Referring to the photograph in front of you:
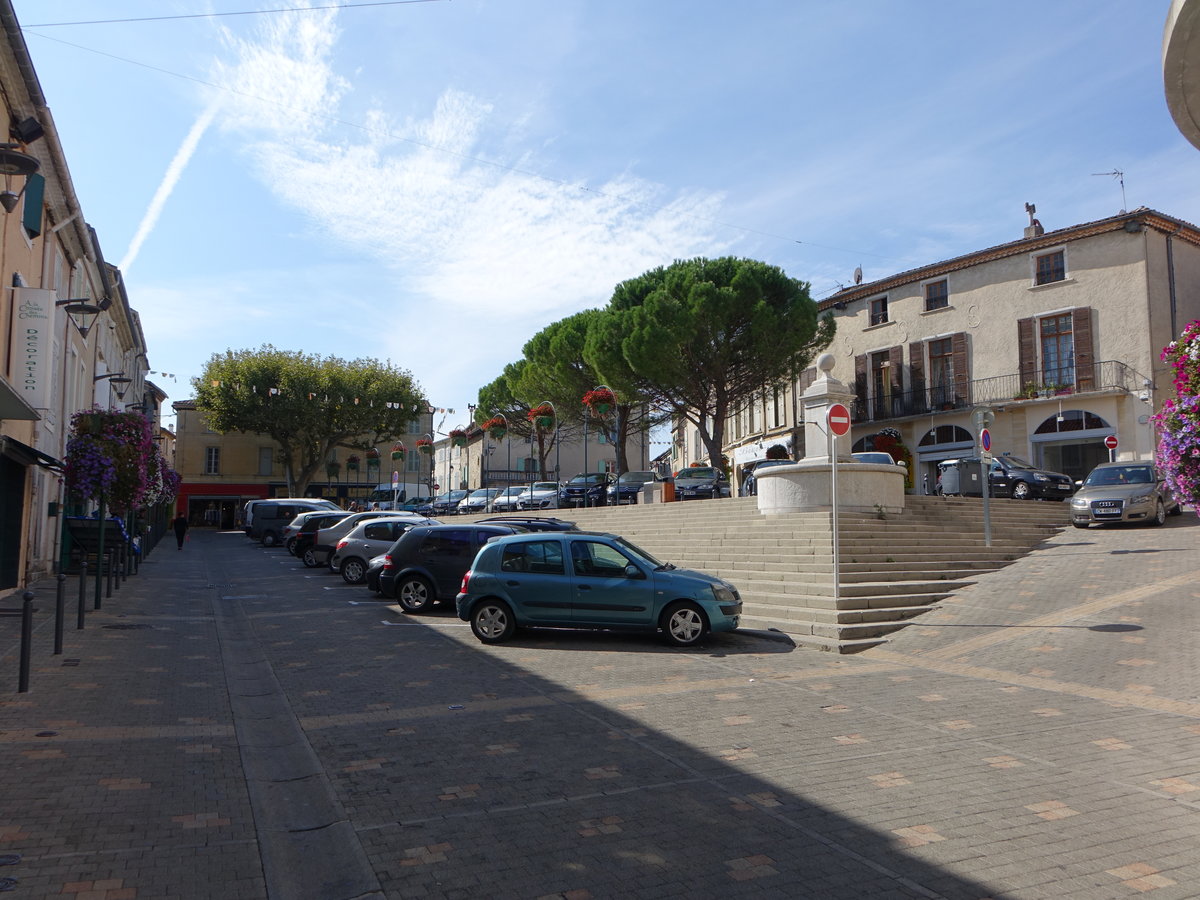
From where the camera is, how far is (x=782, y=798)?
5402 mm

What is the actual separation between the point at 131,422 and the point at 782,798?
600 inches

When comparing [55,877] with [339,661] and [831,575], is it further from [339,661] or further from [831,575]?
[831,575]

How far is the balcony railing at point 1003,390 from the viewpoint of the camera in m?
30.6

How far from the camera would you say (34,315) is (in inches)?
640

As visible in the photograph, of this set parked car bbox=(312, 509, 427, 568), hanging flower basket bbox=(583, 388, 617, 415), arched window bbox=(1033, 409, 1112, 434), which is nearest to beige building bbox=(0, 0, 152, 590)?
parked car bbox=(312, 509, 427, 568)

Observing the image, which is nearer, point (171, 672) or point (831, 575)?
point (171, 672)

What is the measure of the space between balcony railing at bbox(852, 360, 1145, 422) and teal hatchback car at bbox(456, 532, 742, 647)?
25.0m

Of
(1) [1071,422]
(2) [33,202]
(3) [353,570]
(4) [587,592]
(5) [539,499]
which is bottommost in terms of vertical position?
(3) [353,570]

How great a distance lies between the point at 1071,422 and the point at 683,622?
26.1 meters

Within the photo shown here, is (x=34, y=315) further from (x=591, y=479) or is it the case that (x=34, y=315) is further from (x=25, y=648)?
(x=591, y=479)

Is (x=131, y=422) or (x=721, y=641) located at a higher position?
(x=131, y=422)

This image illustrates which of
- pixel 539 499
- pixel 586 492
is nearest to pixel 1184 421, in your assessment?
pixel 586 492

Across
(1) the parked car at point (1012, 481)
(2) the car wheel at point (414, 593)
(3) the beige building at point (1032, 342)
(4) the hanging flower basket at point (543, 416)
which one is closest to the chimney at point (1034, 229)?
(3) the beige building at point (1032, 342)

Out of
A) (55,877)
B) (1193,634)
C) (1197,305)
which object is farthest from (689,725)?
(1197,305)
